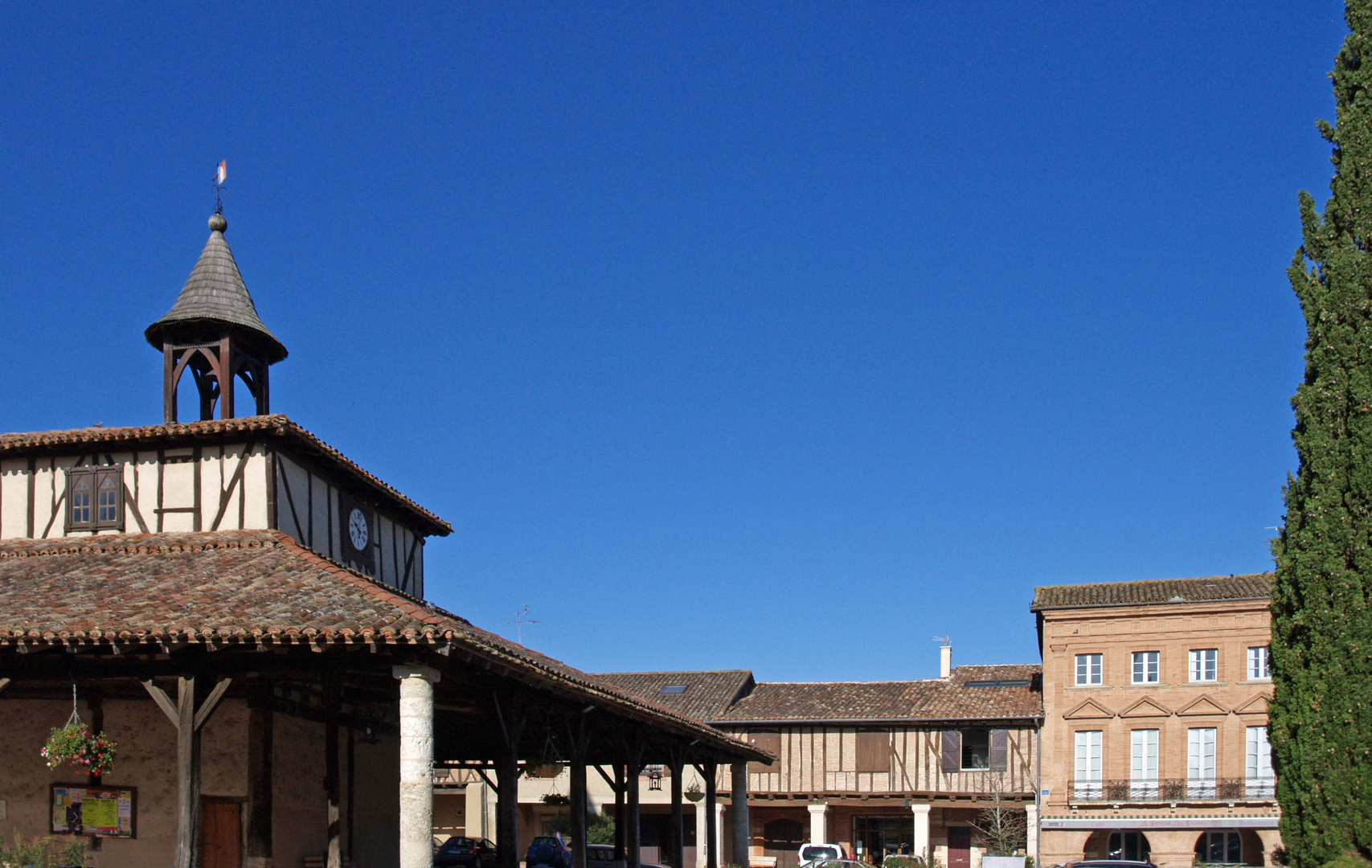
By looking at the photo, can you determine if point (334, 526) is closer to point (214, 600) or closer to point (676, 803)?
point (214, 600)

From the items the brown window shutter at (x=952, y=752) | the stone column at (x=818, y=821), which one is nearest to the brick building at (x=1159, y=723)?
the brown window shutter at (x=952, y=752)

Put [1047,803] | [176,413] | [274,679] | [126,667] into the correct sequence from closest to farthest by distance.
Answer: [126,667]
[274,679]
[176,413]
[1047,803]

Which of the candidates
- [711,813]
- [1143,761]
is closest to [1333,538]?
[711,813]

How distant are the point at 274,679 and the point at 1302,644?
12130 millimetres

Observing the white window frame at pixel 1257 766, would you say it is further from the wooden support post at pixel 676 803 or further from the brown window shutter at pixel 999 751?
the wooden support post at pixel 676 803

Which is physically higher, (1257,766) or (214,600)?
(214,600)

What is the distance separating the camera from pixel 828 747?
42.6 meters

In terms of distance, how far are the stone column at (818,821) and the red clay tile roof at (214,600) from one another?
24191mm

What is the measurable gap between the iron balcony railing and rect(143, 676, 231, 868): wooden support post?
3022 cm

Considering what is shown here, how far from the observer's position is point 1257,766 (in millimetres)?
37062

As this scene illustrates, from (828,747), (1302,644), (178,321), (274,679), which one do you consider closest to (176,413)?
(178,321)

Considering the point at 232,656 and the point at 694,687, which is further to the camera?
the point at 694,687

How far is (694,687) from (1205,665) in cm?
1735

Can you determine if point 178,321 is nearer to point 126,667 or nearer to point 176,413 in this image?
point 176,413
